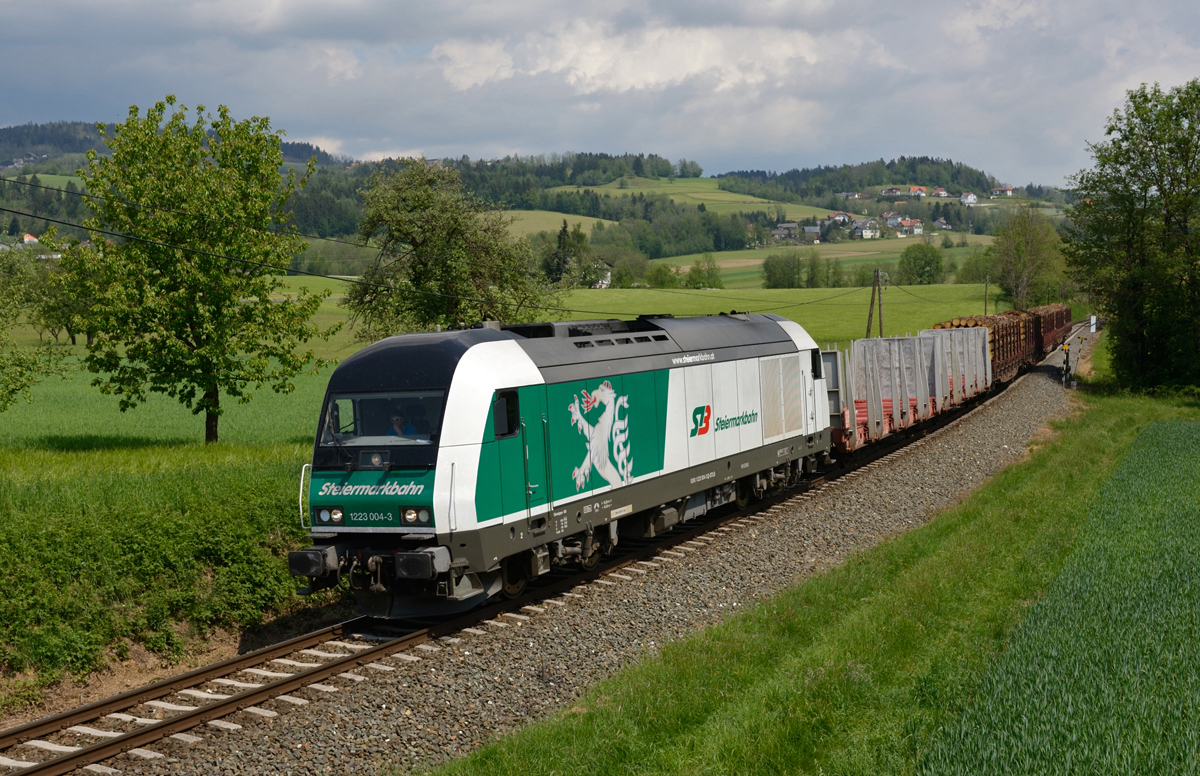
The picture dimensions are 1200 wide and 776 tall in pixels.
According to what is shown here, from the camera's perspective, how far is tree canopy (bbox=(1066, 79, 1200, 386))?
39.2 m

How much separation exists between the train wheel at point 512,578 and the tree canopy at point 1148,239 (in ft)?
120

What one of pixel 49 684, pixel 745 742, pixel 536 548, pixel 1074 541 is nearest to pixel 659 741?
pixel 745 742

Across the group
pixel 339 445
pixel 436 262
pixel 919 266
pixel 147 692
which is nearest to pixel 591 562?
pixel 339 445

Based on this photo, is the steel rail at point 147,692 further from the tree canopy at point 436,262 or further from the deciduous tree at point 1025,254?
the deciduous tree at point 1025,254

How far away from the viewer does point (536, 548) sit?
12.0 meters

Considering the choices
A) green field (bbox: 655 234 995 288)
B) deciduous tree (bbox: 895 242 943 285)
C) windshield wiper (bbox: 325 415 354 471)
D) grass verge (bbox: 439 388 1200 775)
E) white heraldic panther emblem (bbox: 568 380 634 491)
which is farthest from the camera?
green field (bbox: 655 234 995 288)

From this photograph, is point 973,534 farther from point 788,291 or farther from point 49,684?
point 788,291

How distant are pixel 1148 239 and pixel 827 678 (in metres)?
39.9

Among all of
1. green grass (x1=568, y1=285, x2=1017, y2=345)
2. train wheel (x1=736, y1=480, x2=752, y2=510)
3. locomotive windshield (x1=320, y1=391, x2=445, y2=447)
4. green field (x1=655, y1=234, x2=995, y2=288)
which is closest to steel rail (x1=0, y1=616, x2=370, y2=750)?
locomotive windshield (x1=320, y1=391, x2=445, y2=447)

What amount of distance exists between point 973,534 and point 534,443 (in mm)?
7624

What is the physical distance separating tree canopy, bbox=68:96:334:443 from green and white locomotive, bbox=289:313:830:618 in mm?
10109

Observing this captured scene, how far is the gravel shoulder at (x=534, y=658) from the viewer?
772cm

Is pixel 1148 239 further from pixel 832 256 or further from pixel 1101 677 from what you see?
pixel 832 256

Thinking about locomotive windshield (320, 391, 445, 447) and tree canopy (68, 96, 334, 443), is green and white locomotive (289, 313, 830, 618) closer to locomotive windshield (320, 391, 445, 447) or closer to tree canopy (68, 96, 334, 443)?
locomotive windshield (320, 391, 445, 447)
